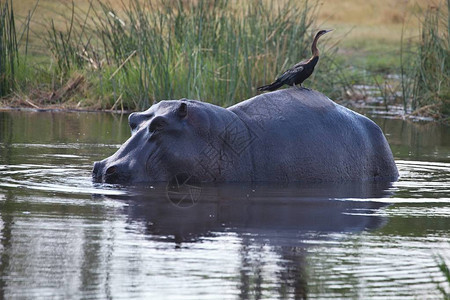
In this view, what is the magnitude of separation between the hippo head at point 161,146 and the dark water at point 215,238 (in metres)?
0.14

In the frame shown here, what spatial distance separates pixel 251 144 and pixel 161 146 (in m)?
0.67

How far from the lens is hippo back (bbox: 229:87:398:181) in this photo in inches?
261

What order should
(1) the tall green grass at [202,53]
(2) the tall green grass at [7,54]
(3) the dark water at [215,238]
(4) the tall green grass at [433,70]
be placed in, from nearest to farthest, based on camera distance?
(3) the dark water at [215,238] < (1) the tall green grass at [202,53] < (4) the tall green grass at [433,70] < (2) the tall green grass at [7,54]

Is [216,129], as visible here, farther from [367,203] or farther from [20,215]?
[20,215]

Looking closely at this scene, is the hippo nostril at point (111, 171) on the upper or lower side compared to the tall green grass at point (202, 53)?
lower

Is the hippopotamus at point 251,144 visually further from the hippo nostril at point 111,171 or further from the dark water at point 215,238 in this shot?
the dark water at point 215,238

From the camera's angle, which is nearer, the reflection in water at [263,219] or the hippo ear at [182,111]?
the reflection in water at [263,219]

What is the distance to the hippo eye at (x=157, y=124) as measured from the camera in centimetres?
623

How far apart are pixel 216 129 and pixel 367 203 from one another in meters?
1.15

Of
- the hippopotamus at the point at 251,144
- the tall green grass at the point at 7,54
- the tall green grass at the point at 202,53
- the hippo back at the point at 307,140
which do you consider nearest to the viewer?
the hippopotamus at the point at 251,144

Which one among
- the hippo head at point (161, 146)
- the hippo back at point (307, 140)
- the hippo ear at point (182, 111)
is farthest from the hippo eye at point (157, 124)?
the hippo back at point (307, 140)

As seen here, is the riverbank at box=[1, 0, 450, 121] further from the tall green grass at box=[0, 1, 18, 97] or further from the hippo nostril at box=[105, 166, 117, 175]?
the hippo nostril at box=[105, 166, 117, 175]

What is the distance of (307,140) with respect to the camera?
6.71m

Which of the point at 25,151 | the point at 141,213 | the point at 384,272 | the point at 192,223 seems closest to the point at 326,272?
the point at 384,272
